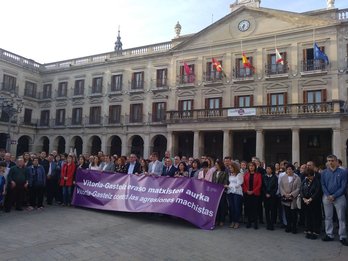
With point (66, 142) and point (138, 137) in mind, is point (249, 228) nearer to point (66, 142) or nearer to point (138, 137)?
point (138, 137)

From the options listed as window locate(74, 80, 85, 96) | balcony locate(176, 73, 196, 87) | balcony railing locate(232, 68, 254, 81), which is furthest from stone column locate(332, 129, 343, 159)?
window locate(74, 80, 85, 96)

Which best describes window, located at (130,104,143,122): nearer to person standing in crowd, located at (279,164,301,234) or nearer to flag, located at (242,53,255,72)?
flag, located at (242,53,255,72)

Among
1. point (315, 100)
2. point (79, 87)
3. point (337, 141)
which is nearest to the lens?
point (337, 141)

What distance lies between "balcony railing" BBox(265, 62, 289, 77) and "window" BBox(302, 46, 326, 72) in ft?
4.47

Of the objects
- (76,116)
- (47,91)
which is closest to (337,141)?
(76,116)

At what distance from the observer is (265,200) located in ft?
30.8

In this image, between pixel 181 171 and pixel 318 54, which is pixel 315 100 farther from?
pixel 181 171

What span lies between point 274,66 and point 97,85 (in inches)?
762

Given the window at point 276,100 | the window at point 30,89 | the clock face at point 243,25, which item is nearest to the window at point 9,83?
the window at point 30,89

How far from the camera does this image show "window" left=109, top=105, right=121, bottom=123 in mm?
33188

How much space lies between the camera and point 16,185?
1062cm

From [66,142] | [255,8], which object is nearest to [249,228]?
[255,8]

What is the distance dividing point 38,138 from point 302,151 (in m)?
29.6

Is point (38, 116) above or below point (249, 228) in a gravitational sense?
above
